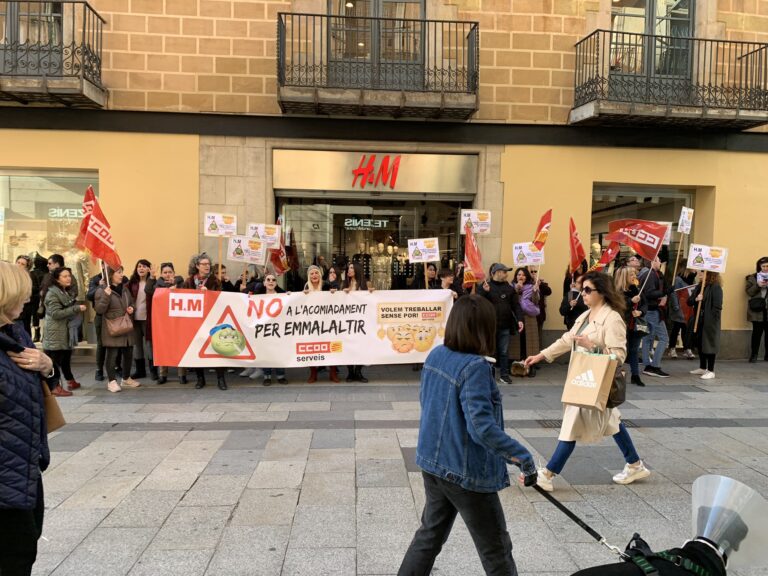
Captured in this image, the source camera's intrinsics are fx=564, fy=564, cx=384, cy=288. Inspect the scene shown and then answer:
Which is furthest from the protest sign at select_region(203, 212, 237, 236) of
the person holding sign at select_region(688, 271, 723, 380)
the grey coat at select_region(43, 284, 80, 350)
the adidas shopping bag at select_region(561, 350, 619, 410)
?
the person holding sign at select_region(688, 271, 723, 380)

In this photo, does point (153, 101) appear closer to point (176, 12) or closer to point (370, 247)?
point (176, 12)

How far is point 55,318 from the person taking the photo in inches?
319

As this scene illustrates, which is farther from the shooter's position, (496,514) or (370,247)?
(370,247)

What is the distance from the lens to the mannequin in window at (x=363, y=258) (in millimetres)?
12000

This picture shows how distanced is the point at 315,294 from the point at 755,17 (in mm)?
10875

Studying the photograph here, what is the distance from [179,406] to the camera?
767 cm

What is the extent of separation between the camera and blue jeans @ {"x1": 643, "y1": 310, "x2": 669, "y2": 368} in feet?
32.3

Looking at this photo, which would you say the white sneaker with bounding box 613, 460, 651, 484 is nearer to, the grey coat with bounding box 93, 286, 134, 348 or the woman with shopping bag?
the woman with shopping bag

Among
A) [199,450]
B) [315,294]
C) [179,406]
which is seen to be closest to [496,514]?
[199,450]

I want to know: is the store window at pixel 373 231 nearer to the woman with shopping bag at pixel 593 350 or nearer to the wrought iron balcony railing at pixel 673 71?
the wrought iron balcony railing at pixel 673 71

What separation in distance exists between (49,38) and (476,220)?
854cm

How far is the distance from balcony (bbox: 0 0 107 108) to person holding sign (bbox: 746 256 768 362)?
13094 mm

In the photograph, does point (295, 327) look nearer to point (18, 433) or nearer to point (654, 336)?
point (654, 336)

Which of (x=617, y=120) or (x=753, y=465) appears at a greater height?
(x=617, y=120)
